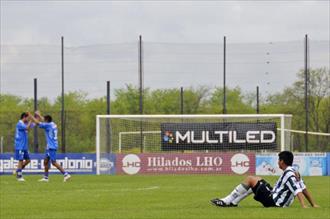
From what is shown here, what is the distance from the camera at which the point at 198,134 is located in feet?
131

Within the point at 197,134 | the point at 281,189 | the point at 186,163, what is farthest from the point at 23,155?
the point at 281,189

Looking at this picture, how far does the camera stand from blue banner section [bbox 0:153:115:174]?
129ft

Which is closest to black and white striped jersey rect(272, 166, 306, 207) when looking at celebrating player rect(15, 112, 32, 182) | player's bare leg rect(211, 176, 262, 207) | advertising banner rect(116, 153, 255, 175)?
player's bare leg rect(211, 176, 262, 207)

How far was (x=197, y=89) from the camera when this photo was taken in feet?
187

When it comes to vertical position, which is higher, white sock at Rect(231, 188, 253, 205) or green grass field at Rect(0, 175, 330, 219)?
white sock at Rect(231, 188, 253, 205)

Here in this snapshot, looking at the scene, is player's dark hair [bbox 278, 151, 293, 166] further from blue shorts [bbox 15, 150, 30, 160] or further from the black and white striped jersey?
blue shorts [bbox 15, 150, 30, 160]

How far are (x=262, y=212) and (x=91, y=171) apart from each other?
25.1m

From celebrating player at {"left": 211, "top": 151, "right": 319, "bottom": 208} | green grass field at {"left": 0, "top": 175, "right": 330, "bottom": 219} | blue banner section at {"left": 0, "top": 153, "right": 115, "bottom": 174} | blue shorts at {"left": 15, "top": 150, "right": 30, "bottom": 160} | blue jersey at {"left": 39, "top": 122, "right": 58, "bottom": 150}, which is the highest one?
blue jersey at {"left": 39, "top": 122, "right": 58, "bottom": 150}

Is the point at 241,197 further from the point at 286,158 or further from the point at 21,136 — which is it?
the point at 21,136

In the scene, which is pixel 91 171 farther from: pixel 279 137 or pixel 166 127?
pixel 279 137

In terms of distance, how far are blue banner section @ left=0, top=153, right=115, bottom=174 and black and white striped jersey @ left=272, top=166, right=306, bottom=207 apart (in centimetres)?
2391

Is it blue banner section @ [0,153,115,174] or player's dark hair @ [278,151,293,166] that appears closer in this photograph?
player's dark hair @ [278,151,293,166]

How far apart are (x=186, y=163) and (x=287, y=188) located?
23.4 meters

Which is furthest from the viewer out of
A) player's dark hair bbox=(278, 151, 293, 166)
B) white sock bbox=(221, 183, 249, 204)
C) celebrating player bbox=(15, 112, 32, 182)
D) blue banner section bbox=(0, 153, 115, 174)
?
blue banner section bbox=(0, 153, 115, 174)
